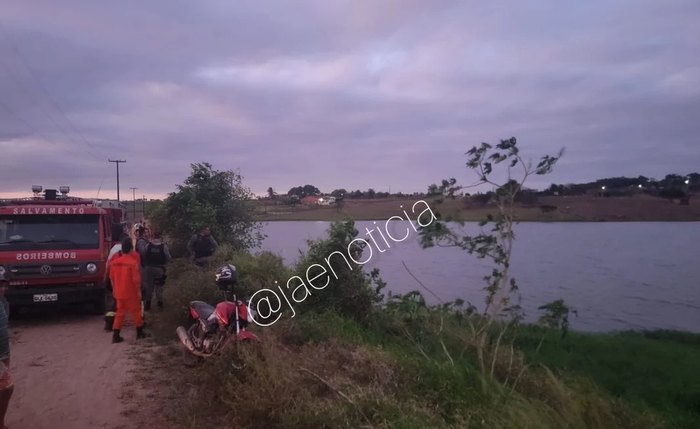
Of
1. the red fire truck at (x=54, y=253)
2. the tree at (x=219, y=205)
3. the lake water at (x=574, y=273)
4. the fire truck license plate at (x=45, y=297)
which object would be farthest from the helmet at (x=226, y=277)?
the tree at (x=219, y=205)

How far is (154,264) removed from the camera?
12969 mm

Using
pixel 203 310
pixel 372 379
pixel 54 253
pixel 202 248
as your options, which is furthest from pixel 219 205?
pixel 372 379

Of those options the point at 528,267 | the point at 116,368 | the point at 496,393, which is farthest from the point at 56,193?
the point at 528,267

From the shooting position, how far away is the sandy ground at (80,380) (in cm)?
654

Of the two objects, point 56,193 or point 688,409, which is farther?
point 56,193

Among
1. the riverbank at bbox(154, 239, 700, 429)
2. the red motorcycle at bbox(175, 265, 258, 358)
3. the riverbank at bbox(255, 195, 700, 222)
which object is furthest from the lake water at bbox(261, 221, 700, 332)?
the red motorcycle at bbox(175, 265, 258, 358)

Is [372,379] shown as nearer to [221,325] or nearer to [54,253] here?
[221,325]

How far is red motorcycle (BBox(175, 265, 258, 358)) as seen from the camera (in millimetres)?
7738

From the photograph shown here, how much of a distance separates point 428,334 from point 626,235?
39380 millimetres

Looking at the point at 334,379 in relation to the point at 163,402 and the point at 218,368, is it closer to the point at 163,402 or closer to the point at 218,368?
the point at 218,368

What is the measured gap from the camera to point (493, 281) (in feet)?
25.4

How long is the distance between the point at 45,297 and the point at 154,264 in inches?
84.3

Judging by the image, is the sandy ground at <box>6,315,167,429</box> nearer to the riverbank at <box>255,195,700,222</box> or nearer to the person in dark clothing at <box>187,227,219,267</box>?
the person in dark clothing at <box>187,227,219,267</box>

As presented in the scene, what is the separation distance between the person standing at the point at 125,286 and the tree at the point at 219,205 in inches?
365
